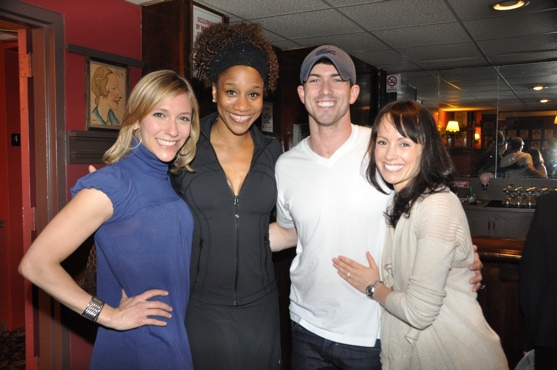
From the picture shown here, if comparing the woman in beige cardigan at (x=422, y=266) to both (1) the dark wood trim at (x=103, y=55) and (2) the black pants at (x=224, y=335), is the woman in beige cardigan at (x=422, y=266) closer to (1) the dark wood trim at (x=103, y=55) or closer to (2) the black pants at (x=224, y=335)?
(2) the black pants at (x=224, y=335)

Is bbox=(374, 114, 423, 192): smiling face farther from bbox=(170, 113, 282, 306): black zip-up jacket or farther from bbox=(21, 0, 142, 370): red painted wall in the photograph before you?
bbox=(21, 0, 142, 370): red painted wall

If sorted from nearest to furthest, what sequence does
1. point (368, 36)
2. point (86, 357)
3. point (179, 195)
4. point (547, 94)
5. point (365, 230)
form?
point (365, 230)
point (179, 195)
point (86, 357)
point (368, 36)
point (547, 94)

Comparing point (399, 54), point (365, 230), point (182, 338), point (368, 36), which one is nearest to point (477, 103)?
point (399, 54)

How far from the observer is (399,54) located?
577 cm

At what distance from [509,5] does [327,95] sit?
8.67 ft

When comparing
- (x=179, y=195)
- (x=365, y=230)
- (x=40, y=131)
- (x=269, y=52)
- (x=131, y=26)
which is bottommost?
(x=365, y=230)

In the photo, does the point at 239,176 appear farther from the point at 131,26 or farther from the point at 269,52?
the point at 131,26

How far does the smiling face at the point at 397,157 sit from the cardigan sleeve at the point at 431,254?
0.16m

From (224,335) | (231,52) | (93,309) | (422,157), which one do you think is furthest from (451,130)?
(93,309)

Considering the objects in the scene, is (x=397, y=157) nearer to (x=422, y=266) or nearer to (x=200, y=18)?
(x=422, y=266)

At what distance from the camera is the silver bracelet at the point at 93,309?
158cm

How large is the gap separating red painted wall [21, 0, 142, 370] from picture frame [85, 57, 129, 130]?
5cm

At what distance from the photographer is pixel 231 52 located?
6.97 ft

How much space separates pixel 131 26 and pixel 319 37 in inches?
80.2
